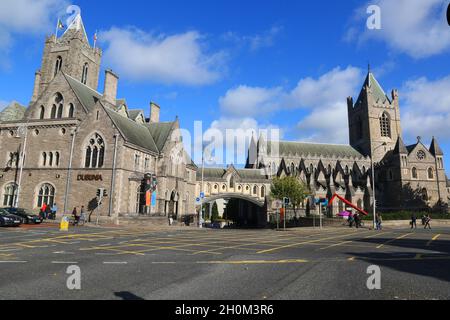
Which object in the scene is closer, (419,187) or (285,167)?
(419,187)

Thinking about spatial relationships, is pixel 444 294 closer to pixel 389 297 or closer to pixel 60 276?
pixel 389 297

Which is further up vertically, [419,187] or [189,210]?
[419,187]

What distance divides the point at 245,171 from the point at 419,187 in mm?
39198

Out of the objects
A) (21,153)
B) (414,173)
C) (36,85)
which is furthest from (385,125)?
(21,153)

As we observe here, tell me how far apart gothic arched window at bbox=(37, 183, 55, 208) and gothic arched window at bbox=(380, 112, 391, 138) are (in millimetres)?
80705

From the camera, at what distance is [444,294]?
21.2 feet

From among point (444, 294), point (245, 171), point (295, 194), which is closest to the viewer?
point (444, 294)

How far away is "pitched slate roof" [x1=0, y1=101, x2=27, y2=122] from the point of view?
39.0 meters

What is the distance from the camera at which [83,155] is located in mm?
33406

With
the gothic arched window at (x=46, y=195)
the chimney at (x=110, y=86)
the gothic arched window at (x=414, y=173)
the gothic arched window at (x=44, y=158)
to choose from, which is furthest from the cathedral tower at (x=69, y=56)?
the gothic arched window at (x=414, y=173)

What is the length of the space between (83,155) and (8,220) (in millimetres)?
10877

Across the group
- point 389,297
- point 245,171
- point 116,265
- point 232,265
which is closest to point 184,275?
point 232,265
